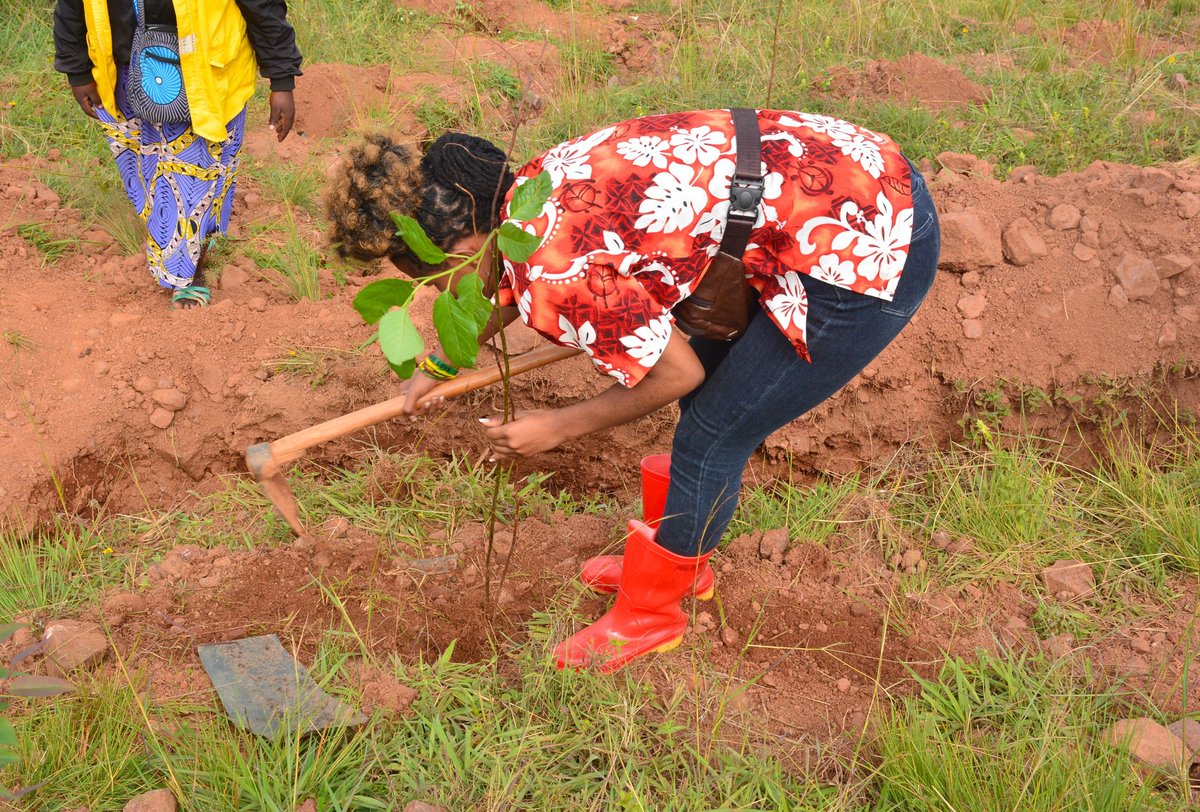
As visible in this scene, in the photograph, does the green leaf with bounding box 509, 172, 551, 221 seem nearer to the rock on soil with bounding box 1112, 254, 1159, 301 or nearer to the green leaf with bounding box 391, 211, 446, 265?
the green leaf with bounding box 391, 211, 446, 265

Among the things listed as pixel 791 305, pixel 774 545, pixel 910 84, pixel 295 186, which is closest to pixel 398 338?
pixel 791 305

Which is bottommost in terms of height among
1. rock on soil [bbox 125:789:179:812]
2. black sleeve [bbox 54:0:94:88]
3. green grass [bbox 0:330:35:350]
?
green grass [bbox 0:330:35:350]

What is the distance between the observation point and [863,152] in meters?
1.78

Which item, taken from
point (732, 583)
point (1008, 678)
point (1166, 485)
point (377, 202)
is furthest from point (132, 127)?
point (1166, 485)

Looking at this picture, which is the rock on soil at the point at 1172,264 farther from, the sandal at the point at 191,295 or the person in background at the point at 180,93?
the sandal at the point at 191,295

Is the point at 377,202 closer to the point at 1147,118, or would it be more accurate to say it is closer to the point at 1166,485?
the point at 1166,485

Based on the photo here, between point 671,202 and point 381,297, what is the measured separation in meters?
0.53

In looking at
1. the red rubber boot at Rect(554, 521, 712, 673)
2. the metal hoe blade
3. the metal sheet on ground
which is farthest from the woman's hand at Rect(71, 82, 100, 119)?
the red rubber boot at Rect(554, 521, 712, 673)

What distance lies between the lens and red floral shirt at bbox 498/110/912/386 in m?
1.65

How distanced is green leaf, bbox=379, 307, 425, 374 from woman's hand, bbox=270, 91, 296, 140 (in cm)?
242

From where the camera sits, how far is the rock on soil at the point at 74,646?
219 cm

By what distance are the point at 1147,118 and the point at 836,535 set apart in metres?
2.58

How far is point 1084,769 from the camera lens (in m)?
1.81

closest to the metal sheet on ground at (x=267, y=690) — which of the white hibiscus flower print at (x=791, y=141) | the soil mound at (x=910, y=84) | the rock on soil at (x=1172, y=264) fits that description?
the white hibiscus flower print at (x=791, y=141)
